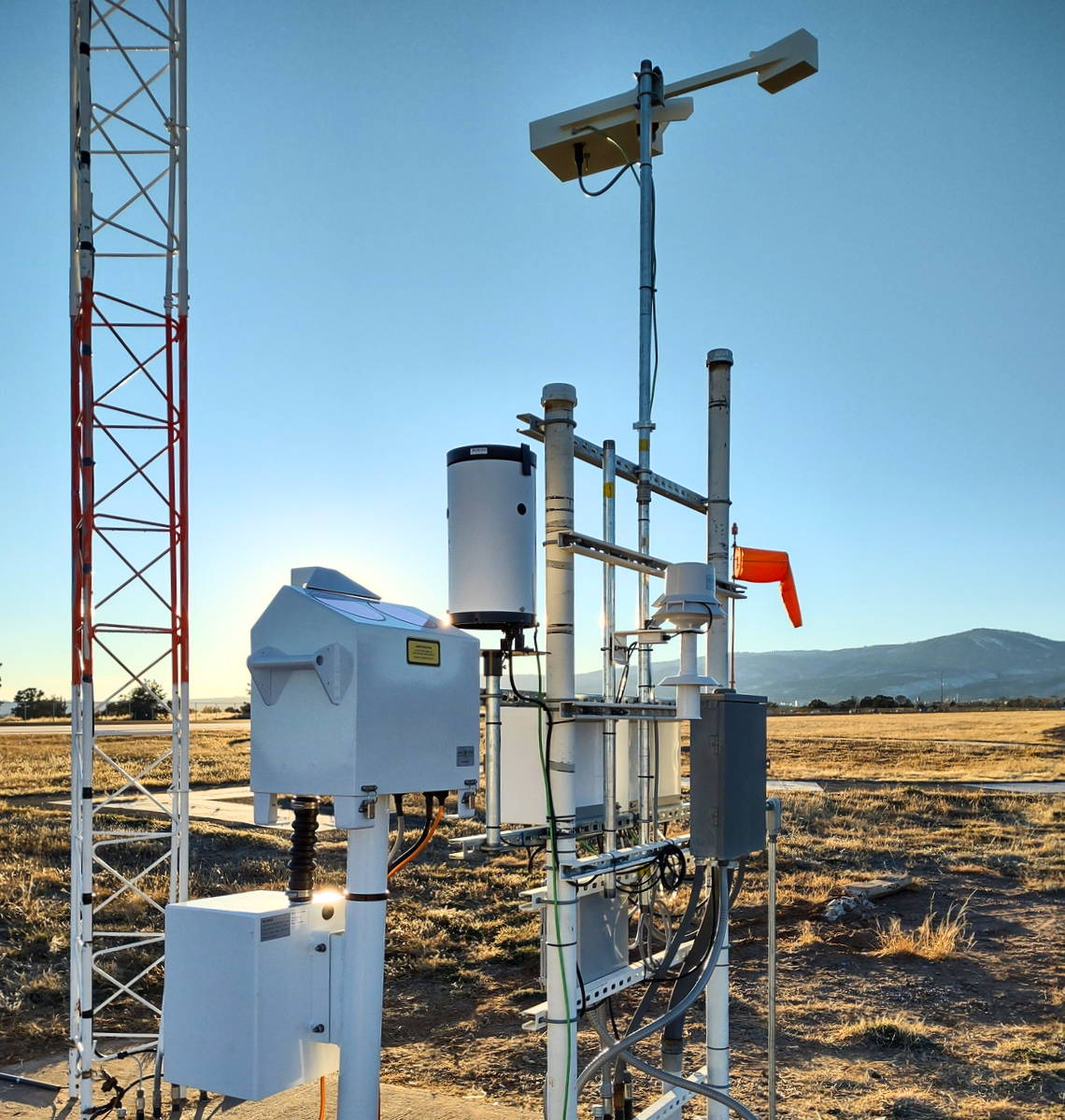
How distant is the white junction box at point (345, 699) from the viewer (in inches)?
131

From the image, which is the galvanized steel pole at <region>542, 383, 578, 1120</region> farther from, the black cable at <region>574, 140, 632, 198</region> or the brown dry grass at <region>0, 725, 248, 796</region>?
the brown dry grass at <region>0, 725, 248, 796</region>

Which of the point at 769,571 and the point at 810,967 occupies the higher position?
the point at 769,571

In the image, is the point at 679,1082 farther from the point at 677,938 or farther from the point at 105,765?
the point at 105,765

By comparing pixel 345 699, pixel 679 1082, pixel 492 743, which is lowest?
pixel 679 1082

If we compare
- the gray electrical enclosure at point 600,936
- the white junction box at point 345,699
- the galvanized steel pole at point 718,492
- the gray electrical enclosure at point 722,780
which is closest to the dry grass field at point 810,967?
the gray electrical enclosure at point 600,936

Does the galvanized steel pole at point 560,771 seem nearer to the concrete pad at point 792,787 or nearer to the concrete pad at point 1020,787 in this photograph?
the concrete pad at point 792,787

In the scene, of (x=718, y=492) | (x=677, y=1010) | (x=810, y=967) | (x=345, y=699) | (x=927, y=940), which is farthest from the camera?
(x=927, y=940)

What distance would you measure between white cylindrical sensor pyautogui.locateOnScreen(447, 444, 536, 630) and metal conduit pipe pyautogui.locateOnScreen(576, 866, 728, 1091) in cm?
162

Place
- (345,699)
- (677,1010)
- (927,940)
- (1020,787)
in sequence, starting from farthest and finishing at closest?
(1020,787) < (927,940) < (677,1010) < (345,699)

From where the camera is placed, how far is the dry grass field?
6.22m

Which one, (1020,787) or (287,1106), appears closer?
(287,1106)

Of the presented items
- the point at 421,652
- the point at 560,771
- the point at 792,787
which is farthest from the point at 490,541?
the point at 792,787

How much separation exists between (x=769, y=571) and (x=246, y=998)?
3316mm

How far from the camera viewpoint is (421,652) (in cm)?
358
